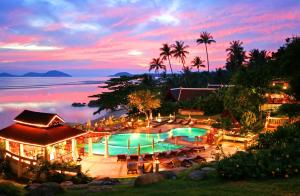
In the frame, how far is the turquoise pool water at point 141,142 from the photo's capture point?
27781 mm

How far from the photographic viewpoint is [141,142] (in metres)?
31.5

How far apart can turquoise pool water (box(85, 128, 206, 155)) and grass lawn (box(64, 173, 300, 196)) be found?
49.4 ft

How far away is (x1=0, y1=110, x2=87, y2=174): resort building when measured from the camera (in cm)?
1994

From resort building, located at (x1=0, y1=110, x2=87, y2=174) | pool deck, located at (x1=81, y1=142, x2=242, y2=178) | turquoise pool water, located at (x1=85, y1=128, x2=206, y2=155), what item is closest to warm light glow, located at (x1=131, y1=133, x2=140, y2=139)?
turquoise pool water, located at (x1=85, y1=128, x2=206, y2=155)

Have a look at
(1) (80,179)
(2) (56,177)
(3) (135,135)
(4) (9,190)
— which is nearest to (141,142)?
(3) (135,135)

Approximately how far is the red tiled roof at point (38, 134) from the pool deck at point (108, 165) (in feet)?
6.80

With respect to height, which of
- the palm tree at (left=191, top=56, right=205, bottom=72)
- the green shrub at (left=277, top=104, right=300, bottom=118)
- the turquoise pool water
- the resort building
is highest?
the palm tree at (left=191, top=56, right=205, bottom=72)

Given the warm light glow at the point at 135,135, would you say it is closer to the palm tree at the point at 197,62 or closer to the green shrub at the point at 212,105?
the green shrub at the point at 212,105

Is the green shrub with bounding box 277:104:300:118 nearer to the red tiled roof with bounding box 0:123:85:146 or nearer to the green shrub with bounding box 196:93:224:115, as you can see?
the red tiled roof with bounding box 0:123:85:146

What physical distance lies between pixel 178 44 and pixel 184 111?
35780 millimetres

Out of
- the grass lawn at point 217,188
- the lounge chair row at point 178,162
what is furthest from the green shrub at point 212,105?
the grass lawn at point 217,188

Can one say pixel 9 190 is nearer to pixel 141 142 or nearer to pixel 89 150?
pixel 89 150

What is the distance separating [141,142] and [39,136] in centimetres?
1274

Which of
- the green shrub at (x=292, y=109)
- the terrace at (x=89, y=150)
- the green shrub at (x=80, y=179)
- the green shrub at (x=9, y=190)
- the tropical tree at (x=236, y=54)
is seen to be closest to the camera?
the green shrub at (x=9, y=190)
